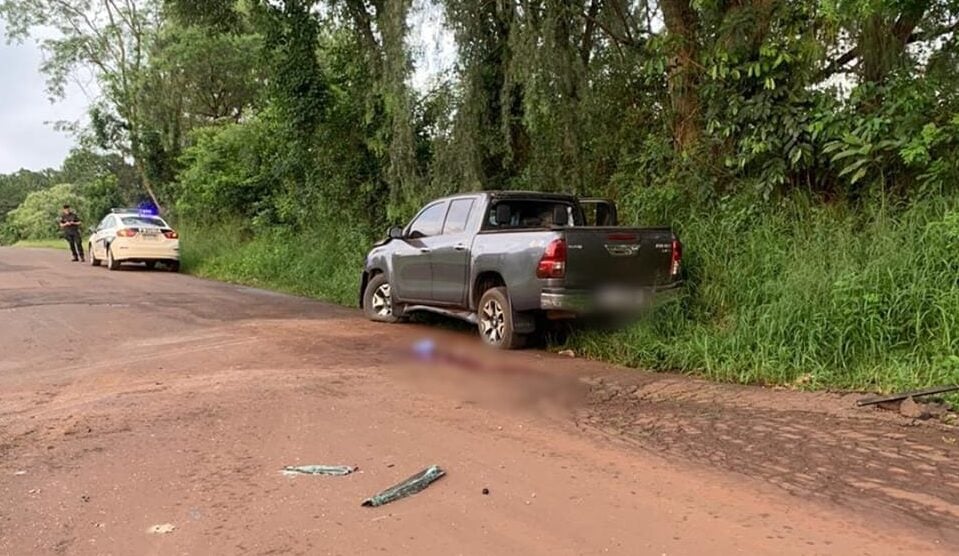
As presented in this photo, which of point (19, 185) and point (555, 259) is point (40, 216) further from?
point (555, 259)

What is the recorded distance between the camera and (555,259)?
25.2 ft

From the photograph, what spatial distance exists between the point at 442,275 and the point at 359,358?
1.86 m

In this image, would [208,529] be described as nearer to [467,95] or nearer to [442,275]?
[442,275]

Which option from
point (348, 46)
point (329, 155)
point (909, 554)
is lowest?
point (909, 554)

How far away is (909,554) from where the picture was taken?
335 centimetres

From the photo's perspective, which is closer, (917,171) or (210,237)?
(917,171)

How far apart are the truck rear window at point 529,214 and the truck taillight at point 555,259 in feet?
4.02

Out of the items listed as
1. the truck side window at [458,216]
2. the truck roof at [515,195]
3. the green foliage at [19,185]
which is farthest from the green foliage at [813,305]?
the green foliage at [19,185]

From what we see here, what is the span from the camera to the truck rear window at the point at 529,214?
902cm

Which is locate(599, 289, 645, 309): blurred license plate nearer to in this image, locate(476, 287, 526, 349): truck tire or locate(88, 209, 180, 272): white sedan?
locate(476, 287, 526, 349): truck tire

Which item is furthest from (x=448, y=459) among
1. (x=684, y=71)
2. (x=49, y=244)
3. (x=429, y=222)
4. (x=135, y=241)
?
(x=49, y=244)

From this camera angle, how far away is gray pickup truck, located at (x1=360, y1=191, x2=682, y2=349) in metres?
7.77

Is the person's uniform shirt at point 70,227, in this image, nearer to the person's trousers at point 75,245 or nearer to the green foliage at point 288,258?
the person's trousers at point 75,245

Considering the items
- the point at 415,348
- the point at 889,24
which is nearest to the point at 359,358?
the point at 415,348
